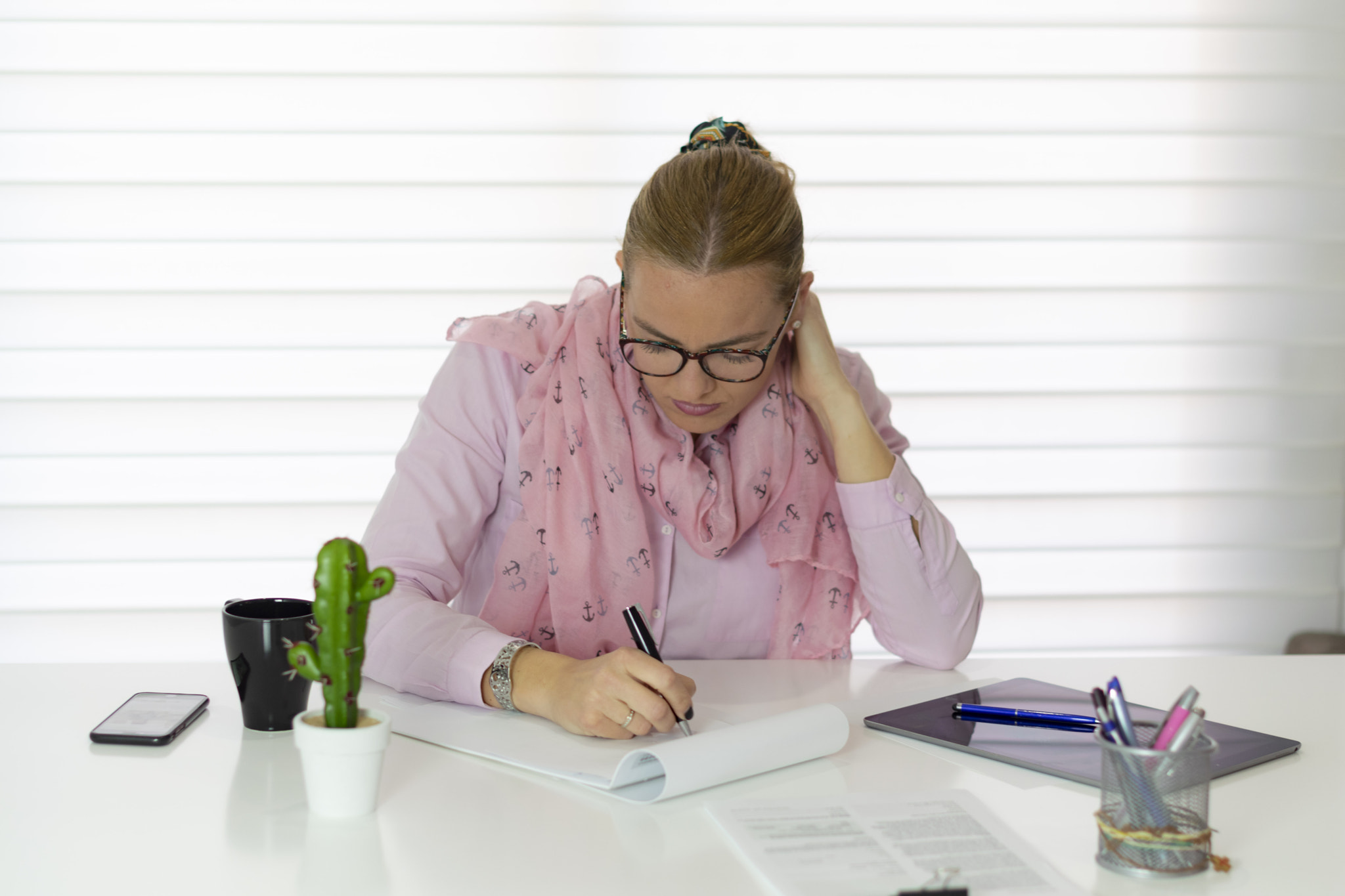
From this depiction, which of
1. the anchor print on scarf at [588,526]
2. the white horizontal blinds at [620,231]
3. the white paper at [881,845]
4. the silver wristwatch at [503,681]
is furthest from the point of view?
the white horizontal blinds at [620,231]

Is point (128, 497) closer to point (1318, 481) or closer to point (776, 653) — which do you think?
point (776, 653)

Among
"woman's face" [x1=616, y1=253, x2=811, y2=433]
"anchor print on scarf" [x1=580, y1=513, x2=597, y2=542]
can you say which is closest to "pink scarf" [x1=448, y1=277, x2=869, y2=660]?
"anchor print on scarf" [x1=580, y1=513, x2=597, y2=542]

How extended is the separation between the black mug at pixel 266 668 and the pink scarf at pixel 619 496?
46 cm

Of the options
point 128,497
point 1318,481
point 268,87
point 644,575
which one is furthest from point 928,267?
point 128,497

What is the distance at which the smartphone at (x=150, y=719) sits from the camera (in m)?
1.04

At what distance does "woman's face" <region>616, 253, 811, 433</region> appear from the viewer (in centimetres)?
137

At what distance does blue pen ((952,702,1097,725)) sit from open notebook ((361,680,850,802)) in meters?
0.17

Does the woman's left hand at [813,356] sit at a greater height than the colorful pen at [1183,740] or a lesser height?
greater

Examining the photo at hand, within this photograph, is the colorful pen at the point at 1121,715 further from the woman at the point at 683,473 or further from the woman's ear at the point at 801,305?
the woman's ear at the point at 801,305

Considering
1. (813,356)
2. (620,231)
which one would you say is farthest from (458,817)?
(620,231)

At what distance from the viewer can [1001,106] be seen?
2451 mm

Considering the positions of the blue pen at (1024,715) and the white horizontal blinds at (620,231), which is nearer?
the blue pen at (1024,715)

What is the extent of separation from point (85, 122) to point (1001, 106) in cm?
191

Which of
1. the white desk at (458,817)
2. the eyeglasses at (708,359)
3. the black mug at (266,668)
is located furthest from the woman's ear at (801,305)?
the black mug at (266,668)
